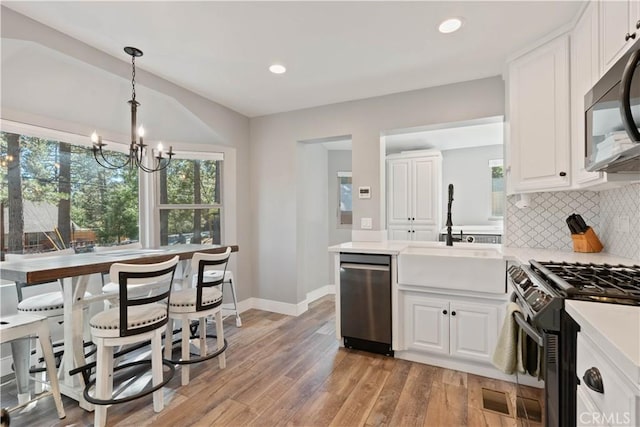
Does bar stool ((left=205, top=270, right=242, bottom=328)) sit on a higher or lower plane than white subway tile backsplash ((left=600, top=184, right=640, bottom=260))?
lower

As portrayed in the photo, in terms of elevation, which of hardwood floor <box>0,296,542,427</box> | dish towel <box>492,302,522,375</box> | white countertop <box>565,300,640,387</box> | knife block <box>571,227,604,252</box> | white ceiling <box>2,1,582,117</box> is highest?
white ceiling <box>2,1,582,117</box>

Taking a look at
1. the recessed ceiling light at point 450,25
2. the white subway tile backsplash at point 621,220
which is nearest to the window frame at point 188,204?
the recessed ceiling light at point 450,25

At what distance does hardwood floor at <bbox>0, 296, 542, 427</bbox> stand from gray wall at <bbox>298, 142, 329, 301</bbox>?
140 cm

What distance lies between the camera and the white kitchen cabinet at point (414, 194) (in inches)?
197

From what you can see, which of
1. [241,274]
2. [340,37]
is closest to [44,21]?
[340,37]

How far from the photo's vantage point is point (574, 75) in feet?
6.56

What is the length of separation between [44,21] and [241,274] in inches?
117

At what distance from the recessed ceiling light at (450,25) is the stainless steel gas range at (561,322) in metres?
1.72

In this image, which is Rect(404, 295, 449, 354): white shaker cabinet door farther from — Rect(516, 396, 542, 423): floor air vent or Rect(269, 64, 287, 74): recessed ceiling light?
Rect(269, 64, 287, 74): recessed ceiling light

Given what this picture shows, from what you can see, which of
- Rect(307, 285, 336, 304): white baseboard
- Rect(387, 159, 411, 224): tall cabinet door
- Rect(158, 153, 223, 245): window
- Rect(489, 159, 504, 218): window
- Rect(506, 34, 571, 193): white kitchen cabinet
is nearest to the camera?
Rect(506, 34, 571, 193): white kitchen cabinet

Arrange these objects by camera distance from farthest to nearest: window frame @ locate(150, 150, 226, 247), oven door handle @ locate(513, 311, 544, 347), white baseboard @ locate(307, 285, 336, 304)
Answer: white baseboard @ locate(307, 285, 336, 304), window frame @ locate(150, 150, 226, 247), oven door handle @ locate(513, 311, 544, 347)

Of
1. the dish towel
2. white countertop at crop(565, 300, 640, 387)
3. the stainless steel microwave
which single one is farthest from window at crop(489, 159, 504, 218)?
white countertop at crop(565, 300, 640, 387)

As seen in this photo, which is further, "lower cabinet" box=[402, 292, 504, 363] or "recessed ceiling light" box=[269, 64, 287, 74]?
"recessed ceiling light" box=[269, 64, 287, 74]

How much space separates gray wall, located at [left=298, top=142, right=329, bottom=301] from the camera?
3902 mm
